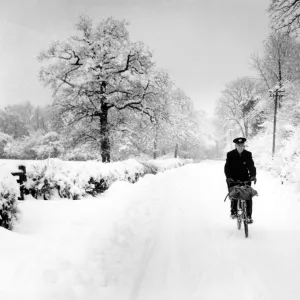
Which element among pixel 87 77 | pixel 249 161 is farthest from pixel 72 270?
pixel 87 77

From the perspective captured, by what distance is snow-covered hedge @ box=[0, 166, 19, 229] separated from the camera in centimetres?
427

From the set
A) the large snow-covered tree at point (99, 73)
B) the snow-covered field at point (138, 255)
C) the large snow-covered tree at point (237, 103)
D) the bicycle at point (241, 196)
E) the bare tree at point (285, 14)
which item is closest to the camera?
the snow-covered field at point (138, 255)

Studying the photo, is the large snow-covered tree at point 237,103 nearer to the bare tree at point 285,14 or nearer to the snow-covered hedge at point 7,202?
the bare tree at point 285,14

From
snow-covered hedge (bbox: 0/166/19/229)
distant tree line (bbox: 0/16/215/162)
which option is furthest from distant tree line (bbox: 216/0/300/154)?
snow-covered hedge (bbox: 0/166/19/229)

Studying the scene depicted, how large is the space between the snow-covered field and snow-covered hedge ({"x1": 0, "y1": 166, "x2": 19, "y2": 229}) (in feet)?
0.59

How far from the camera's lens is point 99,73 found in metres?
14.5

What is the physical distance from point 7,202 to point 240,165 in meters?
4.89

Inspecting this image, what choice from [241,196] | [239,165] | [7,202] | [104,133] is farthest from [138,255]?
[104,133]

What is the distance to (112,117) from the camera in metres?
16.6

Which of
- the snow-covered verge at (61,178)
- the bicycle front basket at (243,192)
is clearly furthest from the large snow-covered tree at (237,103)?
the bicycle front basket at (243,192)

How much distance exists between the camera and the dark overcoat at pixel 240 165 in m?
6.11

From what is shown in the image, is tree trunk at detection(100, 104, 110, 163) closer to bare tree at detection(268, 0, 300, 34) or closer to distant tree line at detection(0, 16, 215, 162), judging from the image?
distant tree line at detection(0, 16, 215, 162)

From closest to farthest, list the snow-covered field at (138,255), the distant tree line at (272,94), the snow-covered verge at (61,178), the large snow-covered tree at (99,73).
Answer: the snow-covered field at (138,255) → the snow-covered verge at (61,178) → the large snow-covered tree at (99,73) → the distant tree line at (272,94)

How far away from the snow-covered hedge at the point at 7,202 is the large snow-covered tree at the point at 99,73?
10577 millimetres
